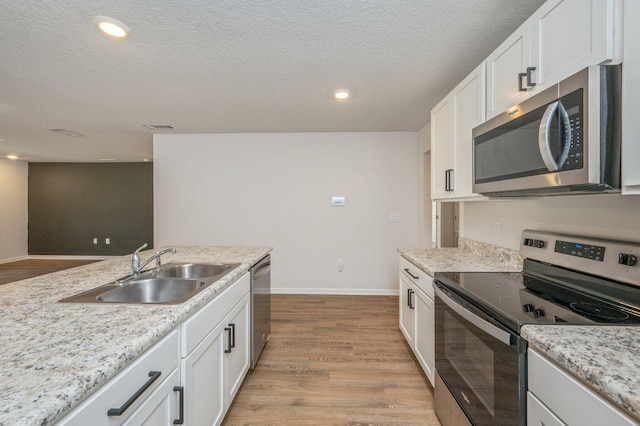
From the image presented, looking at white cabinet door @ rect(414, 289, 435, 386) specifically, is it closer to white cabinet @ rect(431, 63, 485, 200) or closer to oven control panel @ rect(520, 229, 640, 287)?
oven control panel @ rect(520, 229, 640, 287)

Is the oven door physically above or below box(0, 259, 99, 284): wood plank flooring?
above

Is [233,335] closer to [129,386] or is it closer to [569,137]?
[129,386]

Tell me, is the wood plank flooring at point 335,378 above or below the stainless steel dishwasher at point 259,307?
below

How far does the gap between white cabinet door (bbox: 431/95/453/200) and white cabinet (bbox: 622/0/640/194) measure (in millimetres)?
1298

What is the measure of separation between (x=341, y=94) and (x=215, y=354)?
94.4 inches

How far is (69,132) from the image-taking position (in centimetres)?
430

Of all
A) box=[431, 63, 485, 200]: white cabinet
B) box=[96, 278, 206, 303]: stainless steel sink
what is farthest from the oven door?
box=[96, 278, 206, 303]: stainless steel sink

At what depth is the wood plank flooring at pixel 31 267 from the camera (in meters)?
5.53

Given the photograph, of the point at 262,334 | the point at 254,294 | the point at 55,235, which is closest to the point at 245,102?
the point at 254,294

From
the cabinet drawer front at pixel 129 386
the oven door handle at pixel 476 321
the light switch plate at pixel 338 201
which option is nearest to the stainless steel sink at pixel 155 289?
the cabinet drawer front at pixel 129 386

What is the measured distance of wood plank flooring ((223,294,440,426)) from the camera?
1.82 meters

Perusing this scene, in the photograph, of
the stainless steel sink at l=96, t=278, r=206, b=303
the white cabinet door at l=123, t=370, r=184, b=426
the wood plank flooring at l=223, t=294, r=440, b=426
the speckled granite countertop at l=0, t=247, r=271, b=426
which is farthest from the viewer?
the wood plank flooring at l=223, t=294, r=440, b=426

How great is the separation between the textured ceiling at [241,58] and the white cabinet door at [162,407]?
1.79m

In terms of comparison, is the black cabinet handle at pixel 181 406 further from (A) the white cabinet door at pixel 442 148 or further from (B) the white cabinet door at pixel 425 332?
(A) the white cabinet door at pixel 442 148
